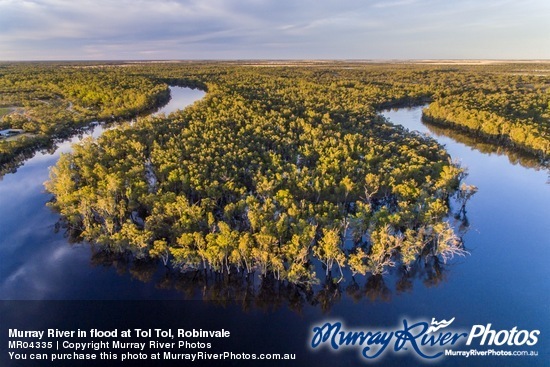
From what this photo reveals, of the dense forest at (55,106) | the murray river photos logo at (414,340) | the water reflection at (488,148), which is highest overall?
the dense forest at (55,106)

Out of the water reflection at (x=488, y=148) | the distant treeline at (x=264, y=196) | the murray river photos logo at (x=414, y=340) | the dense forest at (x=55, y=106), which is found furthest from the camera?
the dense forest at (x=55, y=106)

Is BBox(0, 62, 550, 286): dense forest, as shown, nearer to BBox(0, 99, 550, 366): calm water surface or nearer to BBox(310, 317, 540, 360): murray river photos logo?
BBox(0, 99, 550, 366): calm water surface

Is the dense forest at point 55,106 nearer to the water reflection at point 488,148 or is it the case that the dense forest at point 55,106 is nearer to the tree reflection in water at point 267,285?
the tree reflection in water at point 267,285

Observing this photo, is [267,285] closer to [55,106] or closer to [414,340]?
[414,340]

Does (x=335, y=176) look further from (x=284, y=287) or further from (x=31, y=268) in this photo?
(x=31, y=268)

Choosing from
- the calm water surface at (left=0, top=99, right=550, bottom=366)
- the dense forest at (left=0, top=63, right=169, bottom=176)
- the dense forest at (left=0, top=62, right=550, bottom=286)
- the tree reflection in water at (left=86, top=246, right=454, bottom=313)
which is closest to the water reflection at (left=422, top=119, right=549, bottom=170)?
the dense forest at (left=0, top=62, right=550, bottom=286)

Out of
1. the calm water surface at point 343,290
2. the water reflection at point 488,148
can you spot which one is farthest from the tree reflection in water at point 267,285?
the water reflection at point 488,148

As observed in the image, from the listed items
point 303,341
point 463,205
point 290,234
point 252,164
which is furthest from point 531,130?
point 303,341

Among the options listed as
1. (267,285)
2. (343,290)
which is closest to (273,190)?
(267,285)
